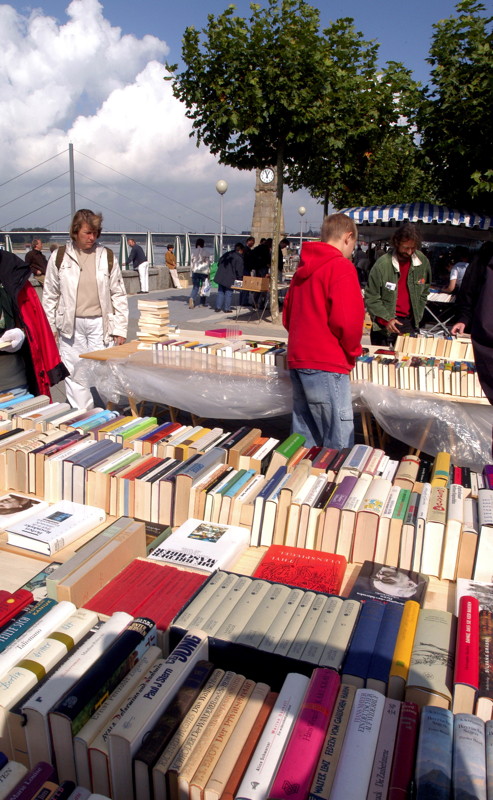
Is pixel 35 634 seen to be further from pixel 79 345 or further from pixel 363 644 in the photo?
pixel 79 345

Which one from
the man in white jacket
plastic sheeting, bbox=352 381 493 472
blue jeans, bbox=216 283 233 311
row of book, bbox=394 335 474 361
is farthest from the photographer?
blue jeans, bbox=216 283 233 311

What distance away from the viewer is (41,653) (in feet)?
4.09

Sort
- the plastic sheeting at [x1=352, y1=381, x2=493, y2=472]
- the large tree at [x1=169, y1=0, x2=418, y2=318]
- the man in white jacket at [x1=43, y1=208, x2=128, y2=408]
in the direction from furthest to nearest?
1. the large tree at [x1=169, y1=0, x2=418, y2=318]
2. the man in white jacket at [x1=43, y1=208, x2=128, y2=408]
3. the plastic sheeting at [x1=352, y1=381, x2=493, y2=472]

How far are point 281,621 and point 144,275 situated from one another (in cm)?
1438

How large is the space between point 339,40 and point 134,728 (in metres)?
9.54

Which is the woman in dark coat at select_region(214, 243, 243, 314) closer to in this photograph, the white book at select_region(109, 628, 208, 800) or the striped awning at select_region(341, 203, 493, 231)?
the striped awning at select_region(341, 203, 493, 231)

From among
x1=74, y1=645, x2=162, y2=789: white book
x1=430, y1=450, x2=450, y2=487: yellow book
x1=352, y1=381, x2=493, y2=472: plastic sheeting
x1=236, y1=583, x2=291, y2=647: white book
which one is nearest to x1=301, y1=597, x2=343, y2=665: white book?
x1=236, y1=583, x2=291, y2=647: white book

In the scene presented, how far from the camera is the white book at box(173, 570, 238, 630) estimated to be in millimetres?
1418

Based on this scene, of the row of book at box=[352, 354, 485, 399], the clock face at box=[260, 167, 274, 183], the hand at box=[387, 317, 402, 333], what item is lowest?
the row of book at box=[352, 354, 485, 399]

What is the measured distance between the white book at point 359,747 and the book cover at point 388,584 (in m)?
0.45

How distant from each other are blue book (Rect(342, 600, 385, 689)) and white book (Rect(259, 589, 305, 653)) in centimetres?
17

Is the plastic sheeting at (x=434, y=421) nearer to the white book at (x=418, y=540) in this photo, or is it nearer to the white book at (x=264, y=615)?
the white book at (x=418, y=540)

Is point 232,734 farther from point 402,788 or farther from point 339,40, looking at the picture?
point 339,40

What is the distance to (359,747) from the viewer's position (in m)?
1.06
